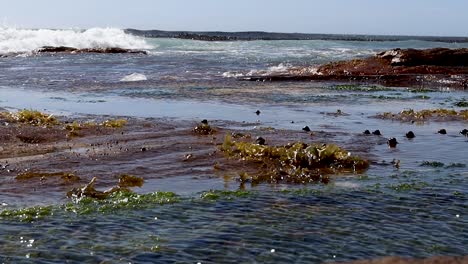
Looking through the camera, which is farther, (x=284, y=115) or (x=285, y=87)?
(x=285, y=87)

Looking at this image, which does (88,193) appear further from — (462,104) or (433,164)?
(462,104)

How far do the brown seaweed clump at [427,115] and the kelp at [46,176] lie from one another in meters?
8.92

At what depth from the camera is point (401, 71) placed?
27.0 meters

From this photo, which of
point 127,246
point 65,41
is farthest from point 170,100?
point 65,41

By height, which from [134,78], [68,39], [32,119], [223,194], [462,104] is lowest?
[134,78]

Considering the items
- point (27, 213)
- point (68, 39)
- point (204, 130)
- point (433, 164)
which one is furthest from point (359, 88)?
point (68, 39)

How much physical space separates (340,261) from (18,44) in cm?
5738

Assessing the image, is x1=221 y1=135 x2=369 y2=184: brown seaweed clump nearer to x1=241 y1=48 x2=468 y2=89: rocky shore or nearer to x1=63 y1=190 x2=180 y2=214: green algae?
x1=63 y1=190 x2=180 y2=214: green algae

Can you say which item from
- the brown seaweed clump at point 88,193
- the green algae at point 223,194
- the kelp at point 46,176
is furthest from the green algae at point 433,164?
the kelp at point 46,176

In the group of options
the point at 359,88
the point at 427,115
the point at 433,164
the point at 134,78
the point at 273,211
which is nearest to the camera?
the point at 273,211

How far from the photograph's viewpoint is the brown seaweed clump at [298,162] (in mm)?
8258

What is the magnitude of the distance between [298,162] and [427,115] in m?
7.47

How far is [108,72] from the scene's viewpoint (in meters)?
31.7

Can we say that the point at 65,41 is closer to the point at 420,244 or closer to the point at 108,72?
the point at 108,72
